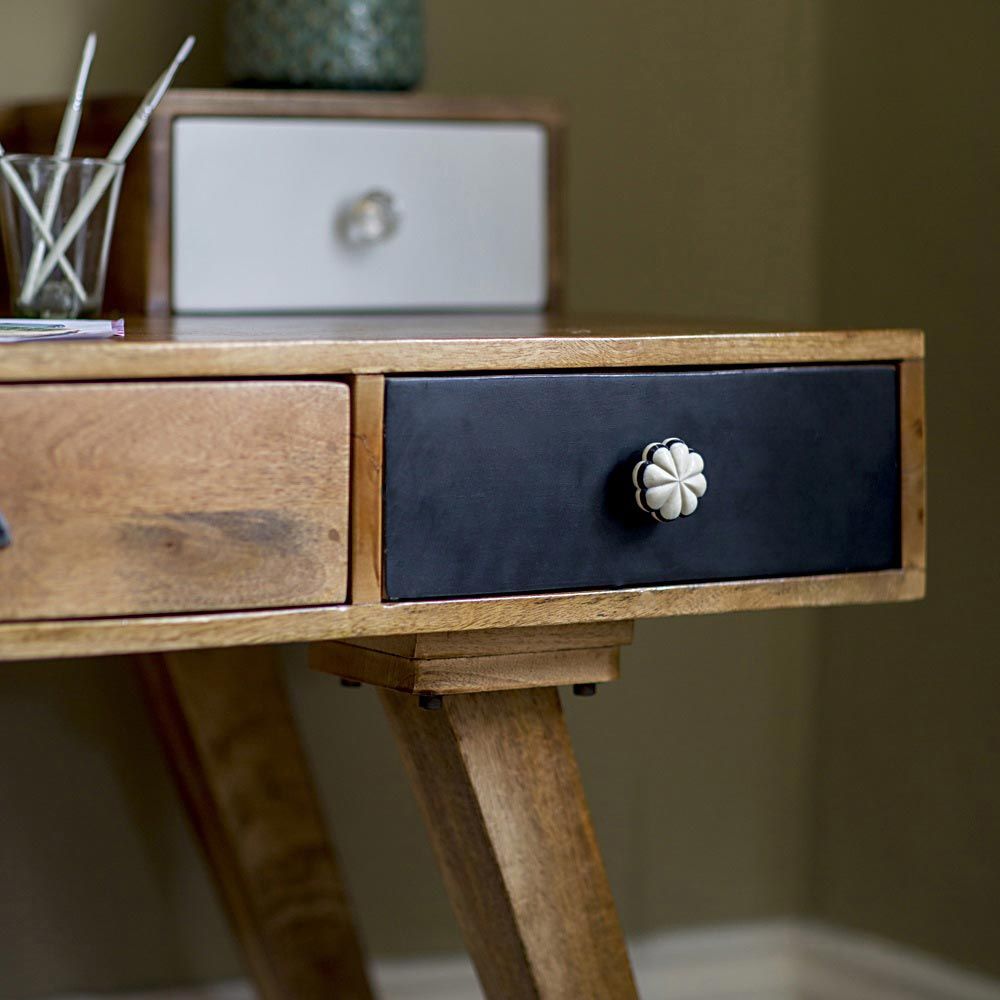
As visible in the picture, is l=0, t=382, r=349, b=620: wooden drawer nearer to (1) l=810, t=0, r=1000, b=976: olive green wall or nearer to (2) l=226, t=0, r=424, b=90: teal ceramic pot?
(2) l=226, t=0, r=424, b=90: teal ceramic pot

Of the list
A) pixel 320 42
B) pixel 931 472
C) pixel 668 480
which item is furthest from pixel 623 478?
pixel 931 472

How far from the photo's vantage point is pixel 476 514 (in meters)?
0.72

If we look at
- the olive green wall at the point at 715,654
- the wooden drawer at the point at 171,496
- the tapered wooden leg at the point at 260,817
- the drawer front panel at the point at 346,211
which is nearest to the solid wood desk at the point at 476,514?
the wooden drawer at the point at 171,496

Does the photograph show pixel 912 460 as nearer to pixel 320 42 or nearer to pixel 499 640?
pixel 499 640

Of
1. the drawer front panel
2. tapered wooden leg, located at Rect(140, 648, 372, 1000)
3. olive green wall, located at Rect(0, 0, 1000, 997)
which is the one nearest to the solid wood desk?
the drawer front panel

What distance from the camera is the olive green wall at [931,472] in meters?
1.30

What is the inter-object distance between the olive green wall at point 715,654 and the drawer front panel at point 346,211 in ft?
0.70

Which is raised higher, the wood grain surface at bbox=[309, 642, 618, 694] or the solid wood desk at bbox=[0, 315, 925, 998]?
the solid wood desk at bbox=[0, 315, 925, 998]

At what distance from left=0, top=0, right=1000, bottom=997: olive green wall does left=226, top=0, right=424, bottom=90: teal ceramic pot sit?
0.15 metres

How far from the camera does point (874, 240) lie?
140 cm

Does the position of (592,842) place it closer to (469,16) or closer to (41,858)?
(41,858)

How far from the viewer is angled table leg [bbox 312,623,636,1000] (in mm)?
808

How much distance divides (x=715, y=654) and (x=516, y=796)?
668mm

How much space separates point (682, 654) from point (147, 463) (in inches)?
34.6
